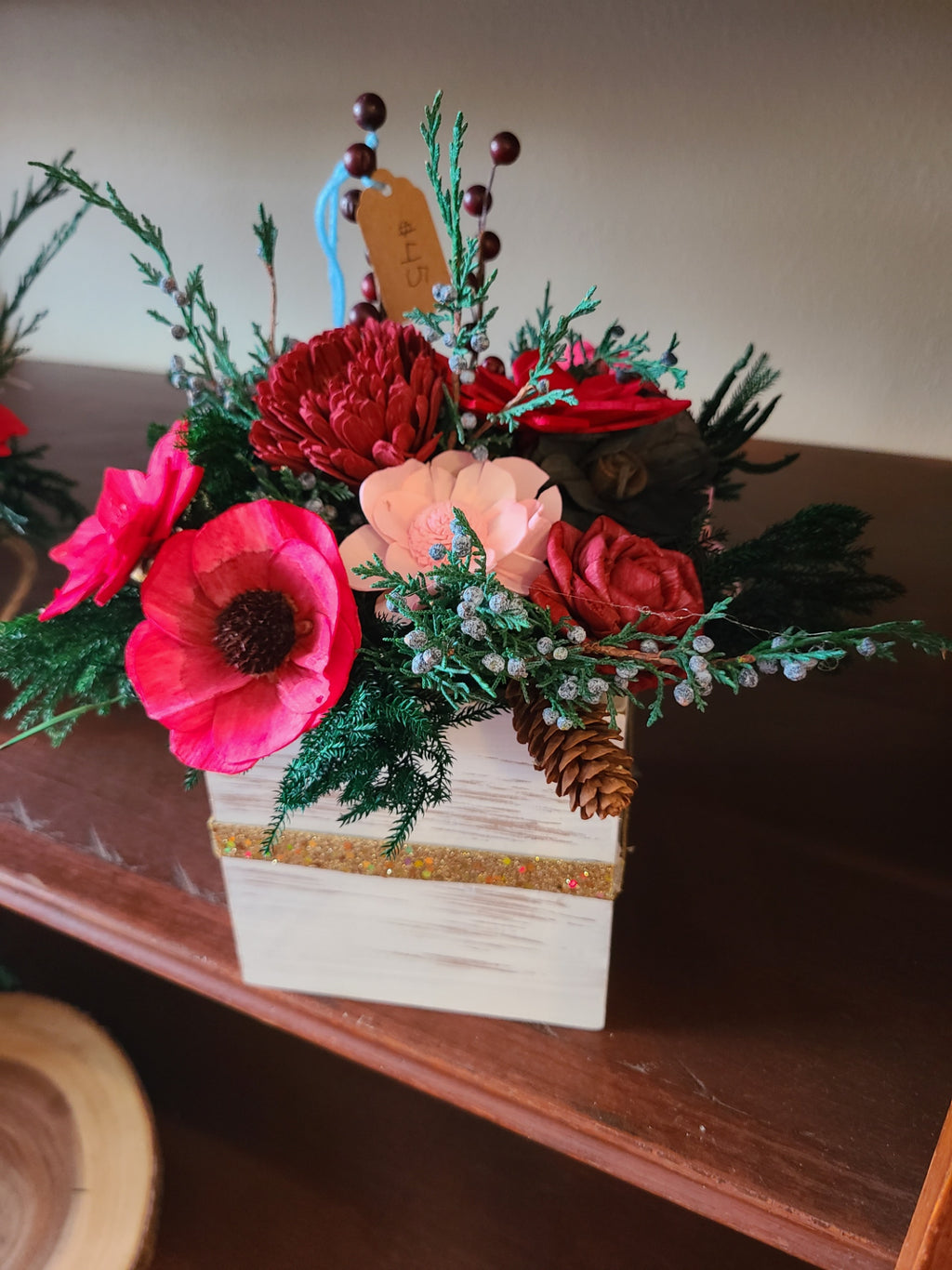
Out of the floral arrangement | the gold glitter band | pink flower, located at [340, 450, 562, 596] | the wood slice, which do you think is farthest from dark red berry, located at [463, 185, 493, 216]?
the wood slice

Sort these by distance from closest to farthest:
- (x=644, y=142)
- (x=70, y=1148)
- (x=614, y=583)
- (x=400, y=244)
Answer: (x=614, y=583) < (x=400, y=244) < (x=70, y=1148) < (x=644, y=142)

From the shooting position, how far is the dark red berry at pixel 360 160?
1.25ft

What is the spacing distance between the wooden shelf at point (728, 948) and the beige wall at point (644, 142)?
24 cm

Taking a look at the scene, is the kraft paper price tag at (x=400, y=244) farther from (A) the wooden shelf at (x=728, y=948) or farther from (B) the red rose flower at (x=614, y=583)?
(A) the wooden shelf at (x=728, y=948)

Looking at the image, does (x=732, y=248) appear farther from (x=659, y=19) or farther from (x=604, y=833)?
(x=604, y=833)

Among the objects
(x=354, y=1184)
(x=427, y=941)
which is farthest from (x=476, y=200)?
(x=354, y=1184)

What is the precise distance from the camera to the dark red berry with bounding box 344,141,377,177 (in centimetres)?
38

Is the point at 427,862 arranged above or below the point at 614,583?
below

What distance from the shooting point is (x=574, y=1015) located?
427 millimetres

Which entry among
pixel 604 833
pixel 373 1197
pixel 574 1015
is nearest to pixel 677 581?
pixel 604 833

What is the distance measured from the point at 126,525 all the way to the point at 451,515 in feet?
0.40

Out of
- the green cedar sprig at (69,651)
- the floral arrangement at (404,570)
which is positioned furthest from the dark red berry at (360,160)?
the green cedar sprig at (69,651)

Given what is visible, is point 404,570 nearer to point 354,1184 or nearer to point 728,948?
point 728,948

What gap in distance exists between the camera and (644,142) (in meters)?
0.77
